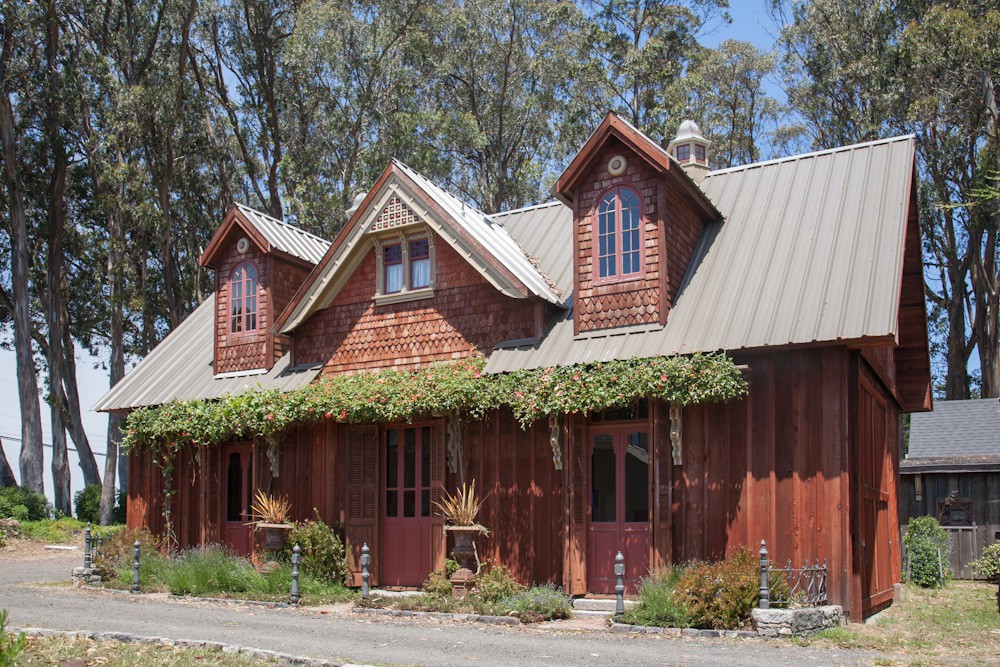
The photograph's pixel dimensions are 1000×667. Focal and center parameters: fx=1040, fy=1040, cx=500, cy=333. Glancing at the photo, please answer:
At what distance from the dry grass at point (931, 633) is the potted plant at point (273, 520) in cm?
A: 874

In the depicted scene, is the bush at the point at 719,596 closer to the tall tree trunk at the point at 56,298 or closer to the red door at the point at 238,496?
the red door at the point at 238,496

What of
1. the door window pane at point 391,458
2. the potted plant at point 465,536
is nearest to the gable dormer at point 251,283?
the door window pane at point 391,458

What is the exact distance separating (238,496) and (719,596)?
34.8ft

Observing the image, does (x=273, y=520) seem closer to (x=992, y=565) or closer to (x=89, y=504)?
(x=992, y=565)

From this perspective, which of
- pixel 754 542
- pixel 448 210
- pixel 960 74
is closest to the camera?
pixel 754 542

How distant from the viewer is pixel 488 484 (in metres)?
16.1

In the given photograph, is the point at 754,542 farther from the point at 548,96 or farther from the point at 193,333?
the point at 548,96

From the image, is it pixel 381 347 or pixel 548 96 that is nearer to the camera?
pixel 381 347

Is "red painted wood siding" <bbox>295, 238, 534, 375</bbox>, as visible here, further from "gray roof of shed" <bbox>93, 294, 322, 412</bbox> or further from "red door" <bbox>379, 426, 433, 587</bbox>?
"red door" <bbox>379, 426, 433, 587</bbox>

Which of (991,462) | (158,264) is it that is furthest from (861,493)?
(158,264)

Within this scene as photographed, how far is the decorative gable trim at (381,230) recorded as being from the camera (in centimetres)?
1669

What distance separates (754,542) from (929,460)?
11825mm

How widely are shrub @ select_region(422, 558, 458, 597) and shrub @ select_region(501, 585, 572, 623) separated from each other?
1323 millimetres

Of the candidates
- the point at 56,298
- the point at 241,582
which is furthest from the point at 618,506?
the point at 56,298
